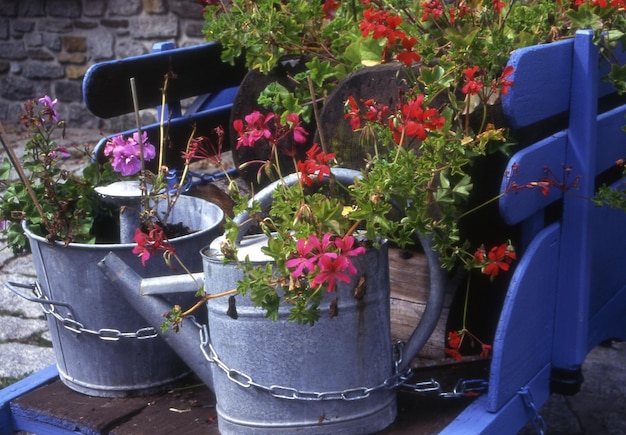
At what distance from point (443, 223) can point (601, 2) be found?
0.60 metres

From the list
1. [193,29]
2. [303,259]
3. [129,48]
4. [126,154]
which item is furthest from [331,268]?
[129,48]

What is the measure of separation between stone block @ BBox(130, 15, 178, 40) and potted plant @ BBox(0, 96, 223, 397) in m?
4.96

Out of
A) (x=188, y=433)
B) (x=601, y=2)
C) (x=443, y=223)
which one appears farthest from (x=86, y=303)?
(x=601, y=2)

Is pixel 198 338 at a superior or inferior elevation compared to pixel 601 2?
inferior

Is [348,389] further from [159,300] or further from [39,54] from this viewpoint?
[39,54]

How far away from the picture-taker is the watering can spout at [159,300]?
5.29ft

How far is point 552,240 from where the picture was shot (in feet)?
5.63

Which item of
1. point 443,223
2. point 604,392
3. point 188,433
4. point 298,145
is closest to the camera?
point 443,223

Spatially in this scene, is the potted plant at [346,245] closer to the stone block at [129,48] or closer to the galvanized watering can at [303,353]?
the galvanized watering can at [303,353]

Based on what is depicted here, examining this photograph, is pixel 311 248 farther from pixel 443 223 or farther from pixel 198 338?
pixel 198 338

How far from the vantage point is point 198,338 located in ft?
5.51

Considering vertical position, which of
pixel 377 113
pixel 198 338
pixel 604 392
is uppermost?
pixel 377 113

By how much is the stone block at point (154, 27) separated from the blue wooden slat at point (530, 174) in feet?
17.6

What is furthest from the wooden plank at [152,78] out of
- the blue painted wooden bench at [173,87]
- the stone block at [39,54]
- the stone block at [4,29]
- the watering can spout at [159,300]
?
the stone block at [4,29]
